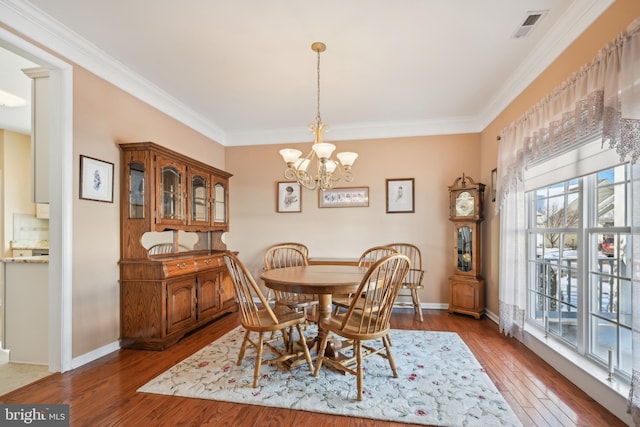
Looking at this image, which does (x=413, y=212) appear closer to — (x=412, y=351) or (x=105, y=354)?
(x=412, y=351)

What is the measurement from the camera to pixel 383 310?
219 centimetres

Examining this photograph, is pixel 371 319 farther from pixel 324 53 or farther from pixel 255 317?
pixel 324 53

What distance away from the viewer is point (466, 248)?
4074 mm

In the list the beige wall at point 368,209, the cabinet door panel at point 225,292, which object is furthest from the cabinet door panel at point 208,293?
the beige wall at point 368,209

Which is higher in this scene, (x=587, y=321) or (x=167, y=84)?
(x=167, y=84)

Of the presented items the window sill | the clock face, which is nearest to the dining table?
the window sill

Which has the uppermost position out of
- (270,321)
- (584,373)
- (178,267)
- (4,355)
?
(178,267)

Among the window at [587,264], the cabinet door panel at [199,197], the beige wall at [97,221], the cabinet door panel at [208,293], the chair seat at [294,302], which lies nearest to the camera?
the window at [587,264]

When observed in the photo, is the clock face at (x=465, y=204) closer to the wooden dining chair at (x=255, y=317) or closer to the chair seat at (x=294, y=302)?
the chair seat at (x=294, y=302)

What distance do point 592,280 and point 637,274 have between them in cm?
71

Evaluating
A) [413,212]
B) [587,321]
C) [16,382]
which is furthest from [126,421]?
Result: [413,212]

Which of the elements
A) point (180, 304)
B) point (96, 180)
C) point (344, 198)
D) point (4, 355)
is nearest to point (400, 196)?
point (344, 198)

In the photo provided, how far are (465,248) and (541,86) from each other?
207 centimetres

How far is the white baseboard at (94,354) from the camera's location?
2569 mm
